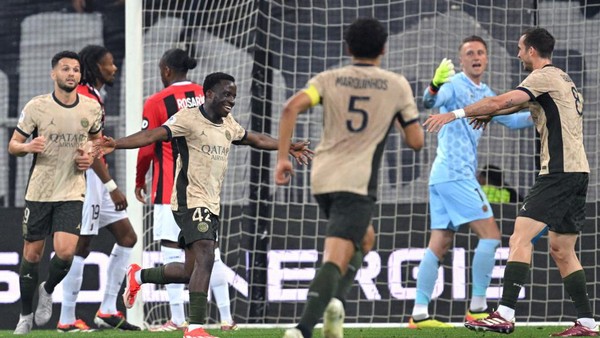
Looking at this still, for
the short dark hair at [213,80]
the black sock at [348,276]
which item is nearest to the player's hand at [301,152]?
the short dark hair at [213,80]

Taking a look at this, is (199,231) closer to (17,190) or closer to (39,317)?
(39,317)

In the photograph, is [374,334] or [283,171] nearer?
[283,171]

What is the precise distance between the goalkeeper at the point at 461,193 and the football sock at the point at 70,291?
9.54 ft

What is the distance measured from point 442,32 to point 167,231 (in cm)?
393

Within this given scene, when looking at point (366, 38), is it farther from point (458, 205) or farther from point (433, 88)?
point (458, 205)

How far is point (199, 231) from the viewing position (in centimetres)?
899

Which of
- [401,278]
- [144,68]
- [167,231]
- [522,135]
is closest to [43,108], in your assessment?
[167,231]

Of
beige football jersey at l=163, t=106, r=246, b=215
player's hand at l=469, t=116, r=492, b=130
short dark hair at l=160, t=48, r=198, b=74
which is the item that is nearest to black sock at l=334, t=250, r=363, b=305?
beige football jersey at l=163, t=106, r=246, b=215

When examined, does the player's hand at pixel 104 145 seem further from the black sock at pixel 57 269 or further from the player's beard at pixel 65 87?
the black sock at pixel 57 269

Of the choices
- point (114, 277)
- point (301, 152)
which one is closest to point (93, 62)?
point (114, 277)

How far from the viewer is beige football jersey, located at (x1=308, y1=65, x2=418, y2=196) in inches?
293

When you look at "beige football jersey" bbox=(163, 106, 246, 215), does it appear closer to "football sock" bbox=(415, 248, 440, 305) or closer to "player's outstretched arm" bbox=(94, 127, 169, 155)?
"player's outstretched arm" bbox=(94, 127, 169, 155)

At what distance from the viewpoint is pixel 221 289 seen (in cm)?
1107

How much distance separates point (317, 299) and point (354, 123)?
104 centimetres
